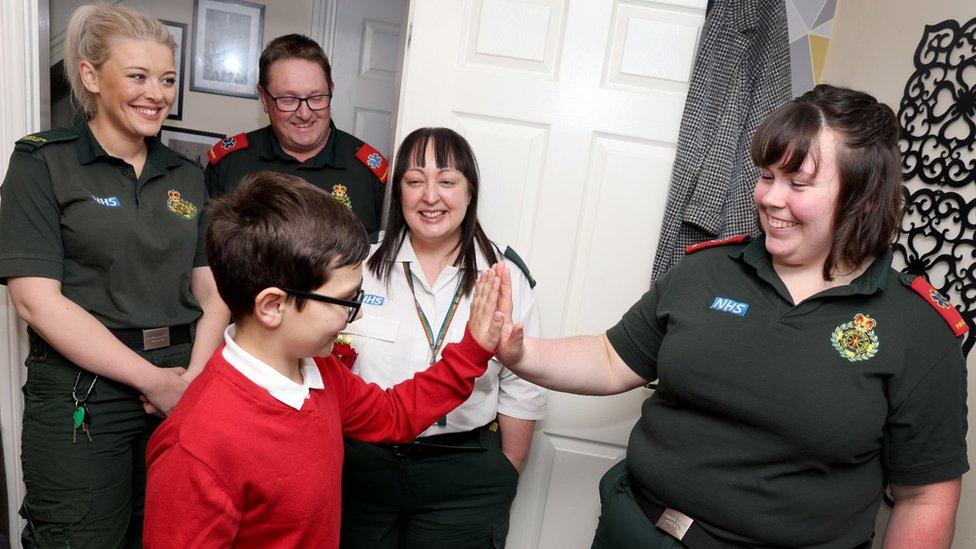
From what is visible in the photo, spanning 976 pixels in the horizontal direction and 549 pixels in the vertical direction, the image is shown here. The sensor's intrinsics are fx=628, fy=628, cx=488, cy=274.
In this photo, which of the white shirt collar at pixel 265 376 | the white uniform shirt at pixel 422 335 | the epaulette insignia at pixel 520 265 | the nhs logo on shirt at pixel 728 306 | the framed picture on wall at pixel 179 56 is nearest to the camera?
the white shirt collar at pixel 265 376

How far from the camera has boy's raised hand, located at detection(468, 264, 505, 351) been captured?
1.29m

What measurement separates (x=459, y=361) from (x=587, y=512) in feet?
3.64

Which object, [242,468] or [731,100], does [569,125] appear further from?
[242,468]

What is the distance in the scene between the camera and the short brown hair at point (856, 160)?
113 centimetres

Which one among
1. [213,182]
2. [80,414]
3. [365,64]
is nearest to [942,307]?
[80,414]

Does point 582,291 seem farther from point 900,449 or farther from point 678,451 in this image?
point 900,449

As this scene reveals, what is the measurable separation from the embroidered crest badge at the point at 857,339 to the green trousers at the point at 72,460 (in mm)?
1542

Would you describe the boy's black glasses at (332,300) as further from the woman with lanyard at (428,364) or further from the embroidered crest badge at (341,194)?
the embroidered crest badge at (341,194)

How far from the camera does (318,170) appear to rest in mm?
2070

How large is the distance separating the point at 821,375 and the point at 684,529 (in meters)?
0.39

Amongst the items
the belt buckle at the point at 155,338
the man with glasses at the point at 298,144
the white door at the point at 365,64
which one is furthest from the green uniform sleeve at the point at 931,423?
the white door at the point at 365,64

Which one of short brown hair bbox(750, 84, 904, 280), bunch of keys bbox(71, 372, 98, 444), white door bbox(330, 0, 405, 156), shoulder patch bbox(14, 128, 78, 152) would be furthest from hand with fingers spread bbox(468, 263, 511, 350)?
white door bbox(330, 0, 405, 156)

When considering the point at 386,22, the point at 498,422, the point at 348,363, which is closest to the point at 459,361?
the point at 348,363

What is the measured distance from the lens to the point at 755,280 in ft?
4.18
